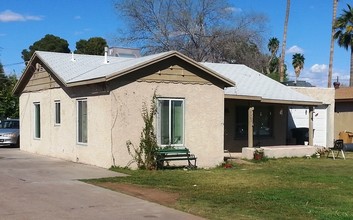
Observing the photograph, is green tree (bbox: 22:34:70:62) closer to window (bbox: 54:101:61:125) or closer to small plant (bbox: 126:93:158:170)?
window (bbox: 54:101:61:125)

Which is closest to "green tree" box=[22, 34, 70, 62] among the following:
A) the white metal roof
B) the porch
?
the white metal roof

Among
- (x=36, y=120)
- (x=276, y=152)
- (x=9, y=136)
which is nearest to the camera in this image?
(x=276, y=152)

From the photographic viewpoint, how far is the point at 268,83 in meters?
25.5

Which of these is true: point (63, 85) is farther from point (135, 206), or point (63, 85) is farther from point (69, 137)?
point (135, 206)

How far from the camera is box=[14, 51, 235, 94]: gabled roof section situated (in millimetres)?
16844

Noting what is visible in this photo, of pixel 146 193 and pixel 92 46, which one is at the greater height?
pixel 92 46

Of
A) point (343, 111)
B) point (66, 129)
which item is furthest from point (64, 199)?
point (343, 111)

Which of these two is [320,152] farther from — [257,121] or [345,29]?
[345,29]

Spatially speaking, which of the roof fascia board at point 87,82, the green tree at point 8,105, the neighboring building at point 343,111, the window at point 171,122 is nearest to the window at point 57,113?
the roof fascia board at point 87,82

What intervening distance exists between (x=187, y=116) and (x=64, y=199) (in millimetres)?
7760

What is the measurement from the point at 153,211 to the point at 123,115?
7325mm

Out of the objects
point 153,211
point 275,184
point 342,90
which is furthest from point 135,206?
point 342,90

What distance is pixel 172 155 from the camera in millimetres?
17109

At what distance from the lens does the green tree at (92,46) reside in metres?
62.6
